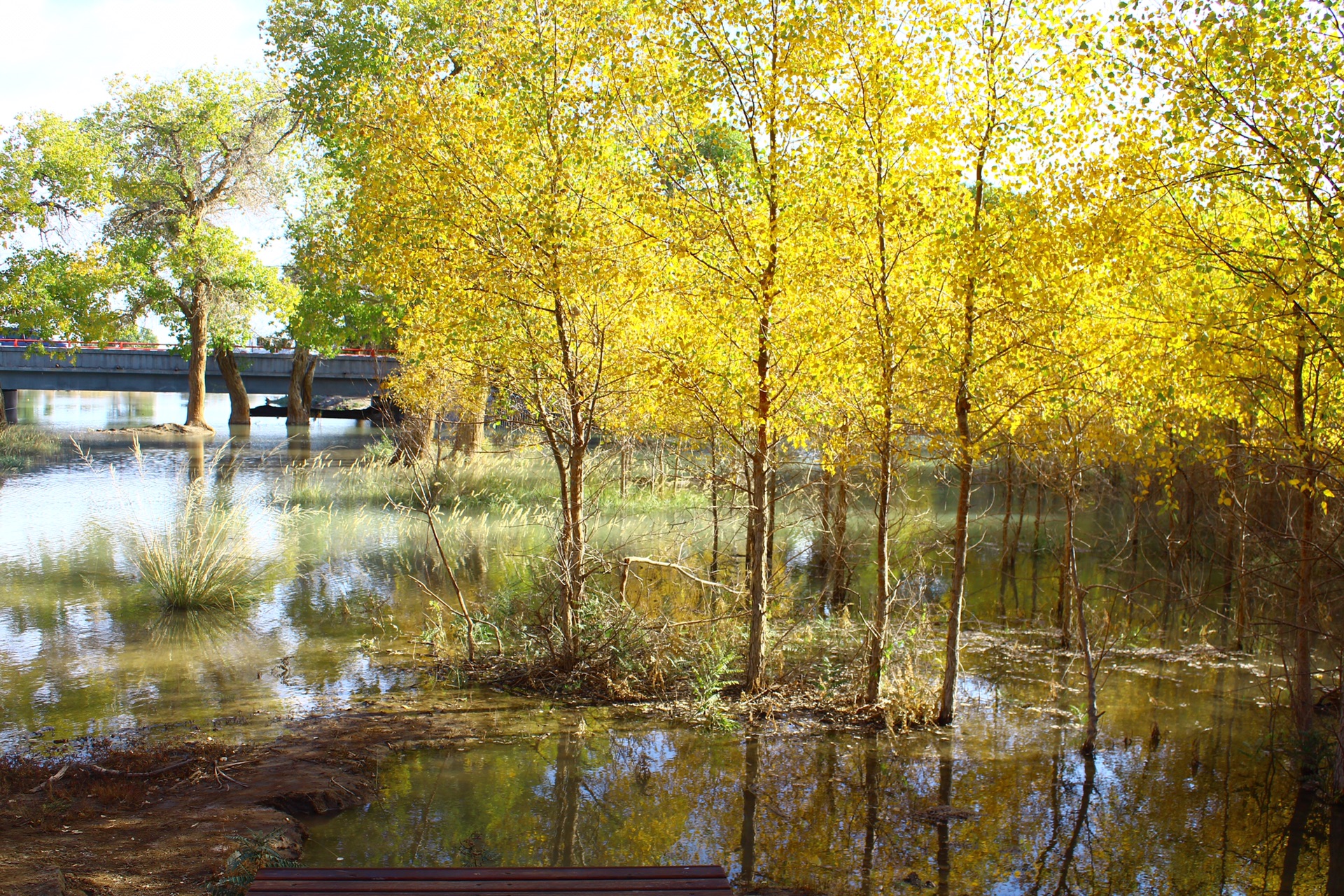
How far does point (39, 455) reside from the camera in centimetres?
2841

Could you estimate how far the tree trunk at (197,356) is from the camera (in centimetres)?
3331

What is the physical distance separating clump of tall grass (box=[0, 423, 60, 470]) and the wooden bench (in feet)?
83.7

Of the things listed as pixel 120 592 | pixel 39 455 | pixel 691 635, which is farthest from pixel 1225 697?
pixel 39 455

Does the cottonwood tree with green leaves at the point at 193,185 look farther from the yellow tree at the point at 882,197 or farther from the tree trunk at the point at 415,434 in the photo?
the yellow tree at the point at 882,197

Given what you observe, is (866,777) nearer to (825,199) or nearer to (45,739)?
(825,199)

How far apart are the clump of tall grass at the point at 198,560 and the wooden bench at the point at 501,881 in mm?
8579

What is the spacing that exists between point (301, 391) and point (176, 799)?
122 feet

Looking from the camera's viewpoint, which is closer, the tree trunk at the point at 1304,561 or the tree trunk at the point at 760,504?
the tree trunk at the point at 1304,561

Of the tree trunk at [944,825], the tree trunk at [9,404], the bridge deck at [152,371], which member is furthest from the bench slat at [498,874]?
the tree trunk at [9,404]

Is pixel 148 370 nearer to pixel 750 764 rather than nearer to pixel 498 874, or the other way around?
pixel 750 764

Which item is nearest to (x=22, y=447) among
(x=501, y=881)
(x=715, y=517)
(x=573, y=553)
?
(x=715, y=517)

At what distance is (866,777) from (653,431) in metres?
7.66

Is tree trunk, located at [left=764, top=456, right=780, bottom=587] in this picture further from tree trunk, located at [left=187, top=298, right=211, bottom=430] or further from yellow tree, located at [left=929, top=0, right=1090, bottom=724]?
tree trunk, located at [left=187, top=298, right=211, bottom=430]

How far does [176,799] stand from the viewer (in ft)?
21.1
